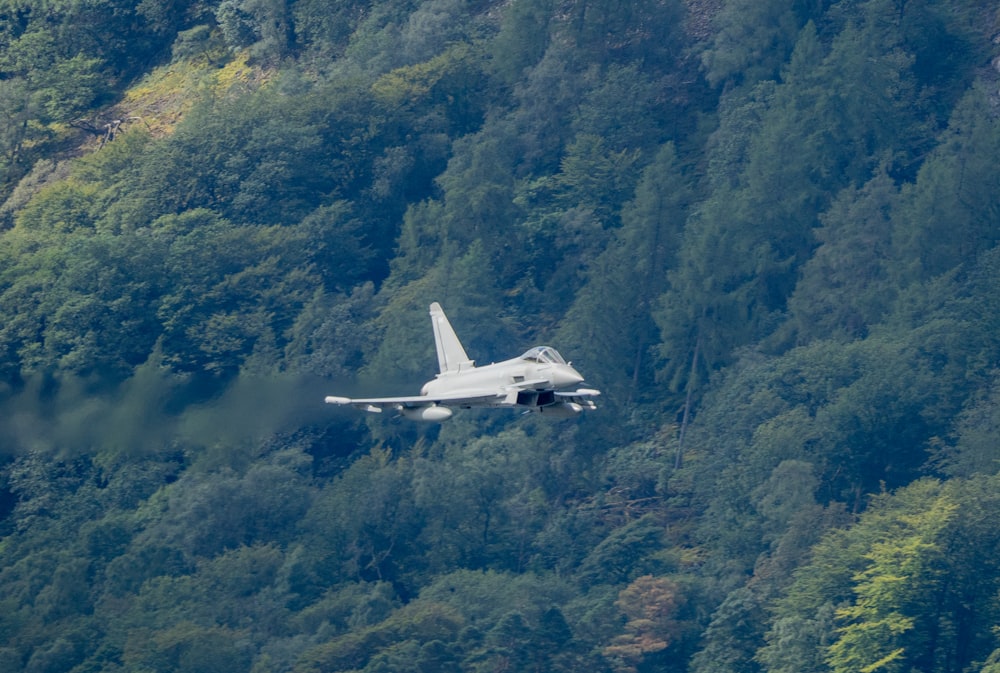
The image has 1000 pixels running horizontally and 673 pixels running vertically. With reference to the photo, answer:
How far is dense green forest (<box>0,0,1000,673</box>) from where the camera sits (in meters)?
108

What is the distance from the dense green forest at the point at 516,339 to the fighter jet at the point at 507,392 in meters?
26.1

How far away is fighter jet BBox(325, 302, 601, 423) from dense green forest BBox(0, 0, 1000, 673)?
26127 mm

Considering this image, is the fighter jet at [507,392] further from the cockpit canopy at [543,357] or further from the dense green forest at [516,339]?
the dense green forest at [516,339]

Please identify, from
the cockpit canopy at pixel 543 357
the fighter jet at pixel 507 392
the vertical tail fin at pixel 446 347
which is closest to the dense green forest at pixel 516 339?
the vertical tail fin at pixel 446 347

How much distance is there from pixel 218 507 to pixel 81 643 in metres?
9.23

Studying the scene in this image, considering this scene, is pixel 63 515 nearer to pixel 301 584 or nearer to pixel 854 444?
pixel 301 584

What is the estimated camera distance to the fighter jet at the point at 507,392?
71.4 m

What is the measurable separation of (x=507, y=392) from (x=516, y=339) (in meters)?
51.1

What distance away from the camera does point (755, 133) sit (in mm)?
128875

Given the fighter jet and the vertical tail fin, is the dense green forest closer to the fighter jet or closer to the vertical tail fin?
the vertical tail fin

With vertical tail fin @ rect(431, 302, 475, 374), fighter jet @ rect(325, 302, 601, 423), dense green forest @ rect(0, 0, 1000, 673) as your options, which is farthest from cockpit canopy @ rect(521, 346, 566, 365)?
dense green forest @ rect(0, 0, 1000, 673)

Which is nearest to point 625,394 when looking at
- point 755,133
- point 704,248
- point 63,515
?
point 704,248

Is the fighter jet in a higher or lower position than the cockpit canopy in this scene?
lower

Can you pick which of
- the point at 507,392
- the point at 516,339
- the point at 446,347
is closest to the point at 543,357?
the point at 507,392
